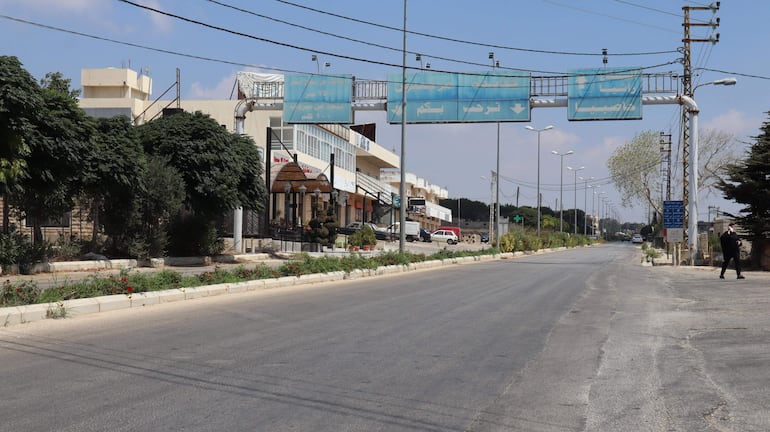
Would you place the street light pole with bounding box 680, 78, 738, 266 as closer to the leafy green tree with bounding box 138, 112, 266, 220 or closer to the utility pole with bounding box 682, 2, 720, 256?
the utility pole with bounding box 682, 2, 720, 256

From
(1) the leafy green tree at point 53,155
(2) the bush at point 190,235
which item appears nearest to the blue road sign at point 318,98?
(2) the bush at point 190,235

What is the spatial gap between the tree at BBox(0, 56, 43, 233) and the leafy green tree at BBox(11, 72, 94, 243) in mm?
1109

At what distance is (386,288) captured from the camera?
1891 cm

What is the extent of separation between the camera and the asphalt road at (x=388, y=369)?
18.8ft

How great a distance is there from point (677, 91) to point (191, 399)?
28812 millimetres

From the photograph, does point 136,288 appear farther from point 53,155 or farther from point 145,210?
point 145,210

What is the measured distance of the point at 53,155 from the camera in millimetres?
20469

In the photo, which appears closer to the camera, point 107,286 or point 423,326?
point 423,326

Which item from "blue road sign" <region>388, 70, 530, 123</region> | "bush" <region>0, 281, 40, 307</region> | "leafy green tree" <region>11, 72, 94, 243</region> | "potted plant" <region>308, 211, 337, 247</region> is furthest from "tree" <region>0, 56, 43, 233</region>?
"potted plant" <region>308, 211, 337, 247</region>

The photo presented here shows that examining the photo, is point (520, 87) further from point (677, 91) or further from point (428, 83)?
point (677, 91)

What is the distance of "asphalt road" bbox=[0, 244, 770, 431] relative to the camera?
5.73 metres

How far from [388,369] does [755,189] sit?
82.8 ft

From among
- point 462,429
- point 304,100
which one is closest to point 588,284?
point 304,100

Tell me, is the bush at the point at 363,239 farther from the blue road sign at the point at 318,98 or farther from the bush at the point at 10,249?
the bush at the point at 10,249
